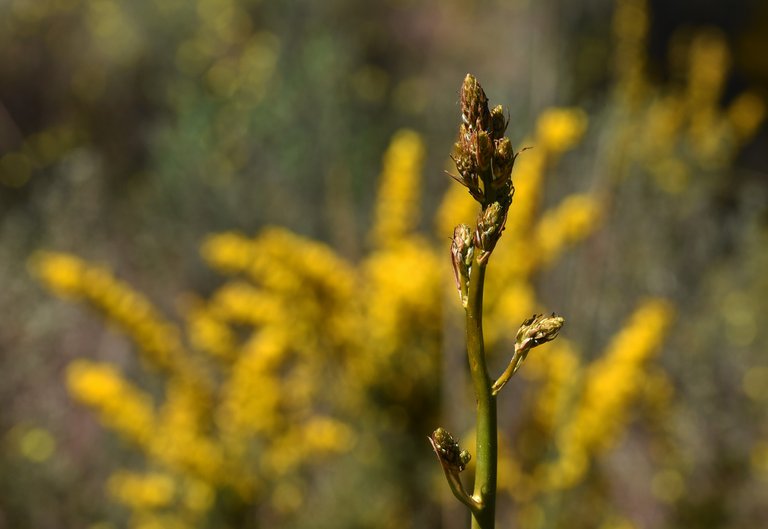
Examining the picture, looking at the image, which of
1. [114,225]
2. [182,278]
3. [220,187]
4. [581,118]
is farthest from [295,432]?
[114,225]

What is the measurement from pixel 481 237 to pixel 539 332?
0.28 feet

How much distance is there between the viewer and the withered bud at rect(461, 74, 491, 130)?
49cm

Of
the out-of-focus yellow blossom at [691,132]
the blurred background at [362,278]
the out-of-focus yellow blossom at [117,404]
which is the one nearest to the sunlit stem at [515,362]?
the blurred background at [362,278]

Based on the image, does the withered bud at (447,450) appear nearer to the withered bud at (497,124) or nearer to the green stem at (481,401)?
the green stem at (481,401)

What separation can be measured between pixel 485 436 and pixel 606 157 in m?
1.87

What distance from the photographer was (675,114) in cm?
341

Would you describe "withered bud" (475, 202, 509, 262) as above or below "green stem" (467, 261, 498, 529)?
above

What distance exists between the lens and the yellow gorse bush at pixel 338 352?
1765mm

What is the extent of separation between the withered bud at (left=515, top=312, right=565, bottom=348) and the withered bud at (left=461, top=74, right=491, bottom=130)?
0.13m

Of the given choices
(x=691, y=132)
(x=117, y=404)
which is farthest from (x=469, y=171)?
(x=691, y=132)

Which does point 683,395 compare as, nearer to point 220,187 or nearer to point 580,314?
point 580,314

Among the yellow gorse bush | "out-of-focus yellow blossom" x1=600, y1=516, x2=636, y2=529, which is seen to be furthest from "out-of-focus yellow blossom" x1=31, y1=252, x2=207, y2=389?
"out-of-focus yellow blossom" x1=600, y1=516, x2=636, y2=529

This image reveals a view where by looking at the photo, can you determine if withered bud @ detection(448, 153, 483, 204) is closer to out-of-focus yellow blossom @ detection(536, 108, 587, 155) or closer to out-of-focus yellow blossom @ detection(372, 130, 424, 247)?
out-of-focus yellow blossom @ detection(536, 108, 587, 155)

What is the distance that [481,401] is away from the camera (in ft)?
1.61
